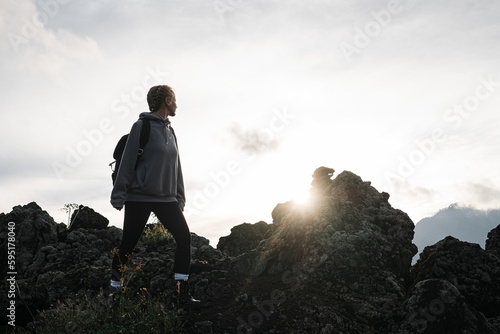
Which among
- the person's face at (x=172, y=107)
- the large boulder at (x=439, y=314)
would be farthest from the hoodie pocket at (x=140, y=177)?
the large boulder at (x=439, y=314)

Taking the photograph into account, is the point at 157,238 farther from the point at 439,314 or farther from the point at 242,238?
the point at 439,314

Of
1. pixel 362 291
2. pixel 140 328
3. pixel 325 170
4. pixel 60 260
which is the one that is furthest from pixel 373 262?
pixel 60 260

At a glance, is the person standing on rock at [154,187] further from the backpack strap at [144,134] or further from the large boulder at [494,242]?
the large boulder at [494,242]

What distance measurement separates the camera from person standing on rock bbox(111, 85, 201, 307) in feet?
16.1

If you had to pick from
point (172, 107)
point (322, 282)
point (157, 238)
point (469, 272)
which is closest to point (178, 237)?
point (172, 107)

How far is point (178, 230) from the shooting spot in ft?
17.1

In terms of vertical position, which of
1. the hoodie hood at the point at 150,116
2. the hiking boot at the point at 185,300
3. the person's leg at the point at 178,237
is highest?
the hoodie hood at the point at 150,116

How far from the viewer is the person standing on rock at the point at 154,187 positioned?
491 cm

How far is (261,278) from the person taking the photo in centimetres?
677

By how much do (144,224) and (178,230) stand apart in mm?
496

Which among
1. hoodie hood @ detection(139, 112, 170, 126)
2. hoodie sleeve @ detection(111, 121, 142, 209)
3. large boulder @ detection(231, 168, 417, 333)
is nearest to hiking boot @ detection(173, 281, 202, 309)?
large boulder @ detection(231, 168, 417, 333)

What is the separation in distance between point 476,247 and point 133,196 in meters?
5.73

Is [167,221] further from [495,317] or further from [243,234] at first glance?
[243,234]

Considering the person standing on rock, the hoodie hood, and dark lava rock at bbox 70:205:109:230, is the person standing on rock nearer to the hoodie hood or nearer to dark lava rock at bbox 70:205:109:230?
the hoodie hood
